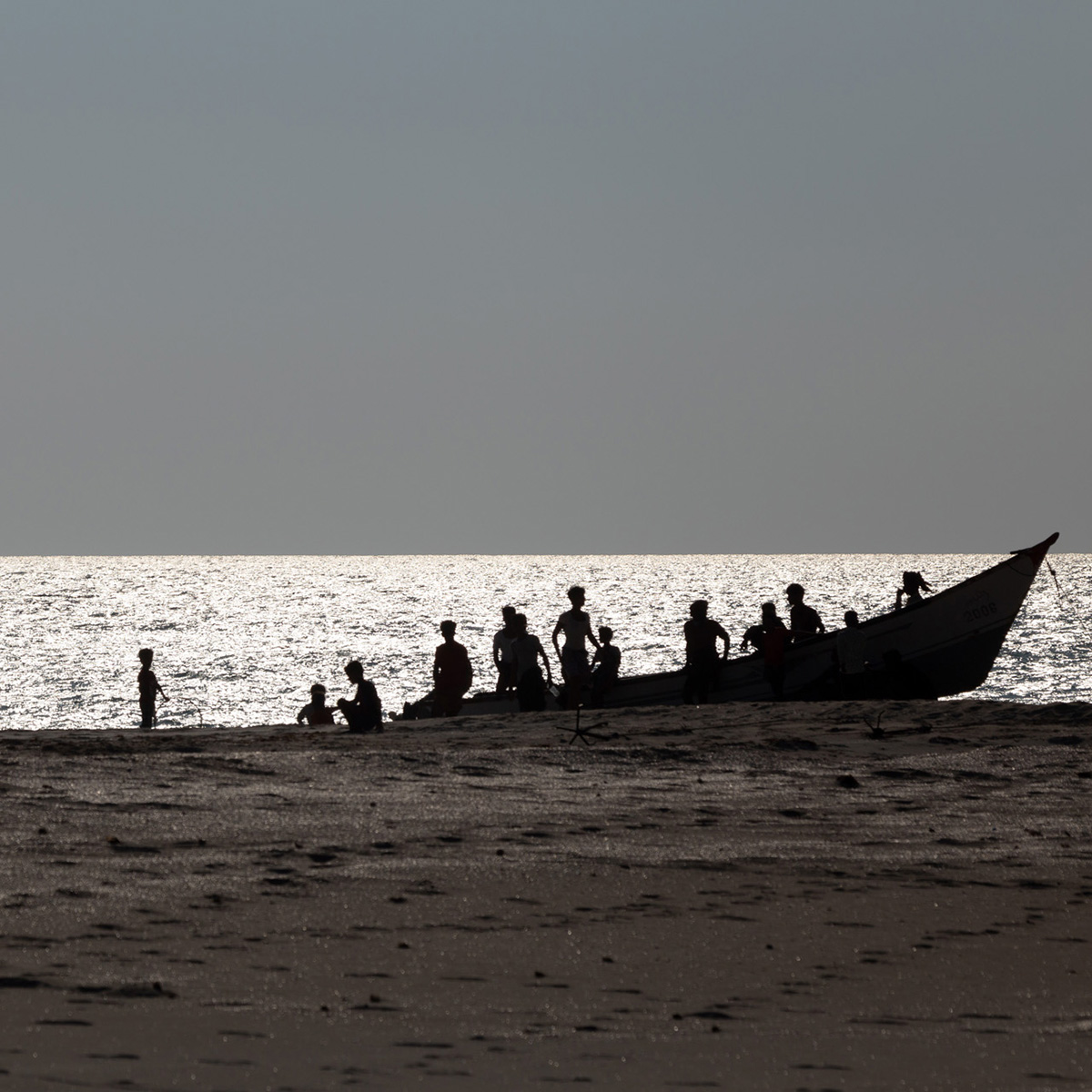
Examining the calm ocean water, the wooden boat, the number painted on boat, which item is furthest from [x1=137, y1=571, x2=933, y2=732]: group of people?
the calm ocean water

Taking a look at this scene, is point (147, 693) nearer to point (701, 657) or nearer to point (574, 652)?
point (574, 652)

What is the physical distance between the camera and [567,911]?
255 inches

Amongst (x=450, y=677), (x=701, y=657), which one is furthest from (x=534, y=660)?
(x=701, y=657)

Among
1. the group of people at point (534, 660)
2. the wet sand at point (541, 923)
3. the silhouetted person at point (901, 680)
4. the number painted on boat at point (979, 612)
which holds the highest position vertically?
the number painted on boat at point (979, 612)

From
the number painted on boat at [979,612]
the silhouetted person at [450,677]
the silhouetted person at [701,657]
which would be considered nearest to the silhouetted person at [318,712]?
the silhouetted person at [450,677]

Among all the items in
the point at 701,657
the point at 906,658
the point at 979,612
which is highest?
Result: the point at 979,612

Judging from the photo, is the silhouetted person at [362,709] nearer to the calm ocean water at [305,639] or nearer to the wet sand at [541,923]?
the wet sand at [541,923]

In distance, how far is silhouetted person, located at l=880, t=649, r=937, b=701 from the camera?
68.7ft

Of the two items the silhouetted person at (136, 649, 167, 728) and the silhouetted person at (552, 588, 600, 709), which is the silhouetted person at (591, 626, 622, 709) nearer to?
the silhouetted person at (552, 588, 600, 709)

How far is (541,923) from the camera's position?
20.6 ft

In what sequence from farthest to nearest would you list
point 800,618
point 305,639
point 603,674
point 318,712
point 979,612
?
point 305,639, point 979,612, point 800,618, point 318,712, point 603,674

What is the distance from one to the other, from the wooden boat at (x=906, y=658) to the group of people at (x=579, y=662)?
274 mm

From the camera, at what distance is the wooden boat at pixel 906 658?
19.8 meters

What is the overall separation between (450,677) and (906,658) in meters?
7.36
